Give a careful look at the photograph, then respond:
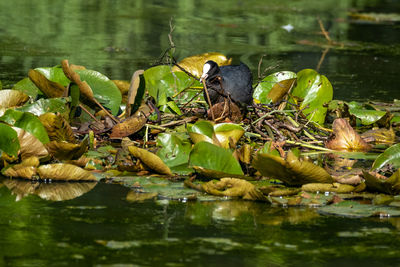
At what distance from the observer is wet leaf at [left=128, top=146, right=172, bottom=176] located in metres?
3.18

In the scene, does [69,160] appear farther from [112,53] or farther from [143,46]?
[143,46]

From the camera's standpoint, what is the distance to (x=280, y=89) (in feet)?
14.3

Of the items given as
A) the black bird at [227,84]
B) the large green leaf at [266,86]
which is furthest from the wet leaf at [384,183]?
the large green leaf at [266,86]

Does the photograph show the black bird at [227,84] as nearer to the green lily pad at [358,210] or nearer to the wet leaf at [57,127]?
the wet leaf at [57,127]

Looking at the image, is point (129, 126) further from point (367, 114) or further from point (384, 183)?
point (367, 114)

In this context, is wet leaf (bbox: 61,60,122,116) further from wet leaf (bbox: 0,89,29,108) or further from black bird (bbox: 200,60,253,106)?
black bird (bbox: 200,60,253,106)

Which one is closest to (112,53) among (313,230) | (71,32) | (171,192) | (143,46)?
(143,46)

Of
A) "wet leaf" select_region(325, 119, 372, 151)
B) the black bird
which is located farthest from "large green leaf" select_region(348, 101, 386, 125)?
the black bird

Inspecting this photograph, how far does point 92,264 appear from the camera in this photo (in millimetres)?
2172

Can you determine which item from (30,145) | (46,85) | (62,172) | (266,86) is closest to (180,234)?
(62,172)

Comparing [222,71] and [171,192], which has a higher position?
[222,71]

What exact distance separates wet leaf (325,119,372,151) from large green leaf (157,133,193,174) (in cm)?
91

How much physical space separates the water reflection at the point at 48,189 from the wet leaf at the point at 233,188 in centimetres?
56

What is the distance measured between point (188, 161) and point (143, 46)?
4.85 m
